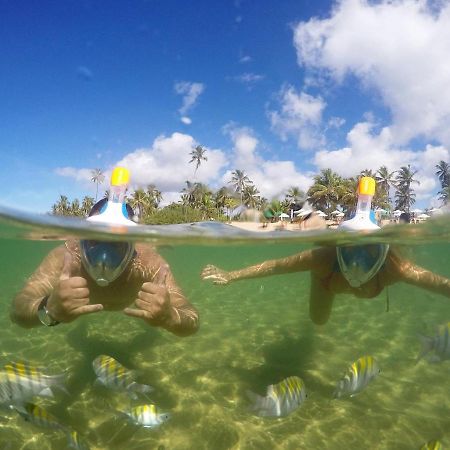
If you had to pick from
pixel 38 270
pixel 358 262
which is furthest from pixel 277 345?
pixel 38 270

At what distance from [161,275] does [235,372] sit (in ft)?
11.1

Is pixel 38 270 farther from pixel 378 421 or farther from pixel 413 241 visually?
pixel 413 241

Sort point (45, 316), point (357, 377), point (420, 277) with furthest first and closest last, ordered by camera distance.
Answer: point (420, 277), point (45, 316), point (357, 377)

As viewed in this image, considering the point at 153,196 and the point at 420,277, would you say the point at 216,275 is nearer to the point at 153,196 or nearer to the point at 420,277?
the point at 420,277

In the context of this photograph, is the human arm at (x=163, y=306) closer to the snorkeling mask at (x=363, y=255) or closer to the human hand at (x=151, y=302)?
the human hand at (x=151, y=302)

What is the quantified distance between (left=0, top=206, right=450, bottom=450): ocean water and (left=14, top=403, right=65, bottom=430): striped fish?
6.75 feet

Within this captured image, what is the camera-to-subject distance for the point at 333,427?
6.03 metres

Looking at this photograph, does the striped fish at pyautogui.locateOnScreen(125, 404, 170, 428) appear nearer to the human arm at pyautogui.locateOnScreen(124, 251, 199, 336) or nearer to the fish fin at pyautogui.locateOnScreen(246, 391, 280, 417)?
the human arm at pyautogui.locateOnScreen(124, 251, 199, 336)

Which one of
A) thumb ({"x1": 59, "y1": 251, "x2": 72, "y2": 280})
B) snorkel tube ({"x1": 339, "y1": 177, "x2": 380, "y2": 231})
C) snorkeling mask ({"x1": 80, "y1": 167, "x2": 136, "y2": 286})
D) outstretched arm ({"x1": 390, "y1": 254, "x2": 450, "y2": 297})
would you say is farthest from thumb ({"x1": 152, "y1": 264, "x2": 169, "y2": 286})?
outstretched arm ({"x1": 390, "y1": 254, "x2": 450, "y2": 297})

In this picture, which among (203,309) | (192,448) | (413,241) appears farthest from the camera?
(203,309)

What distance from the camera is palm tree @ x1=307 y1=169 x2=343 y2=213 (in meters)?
71.4

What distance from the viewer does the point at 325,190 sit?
73562 millimetres

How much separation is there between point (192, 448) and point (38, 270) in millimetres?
3646

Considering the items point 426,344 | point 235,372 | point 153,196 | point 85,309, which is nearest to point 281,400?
point 426,344
